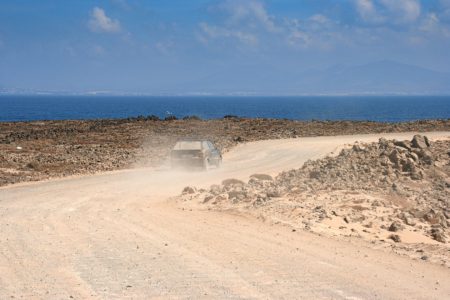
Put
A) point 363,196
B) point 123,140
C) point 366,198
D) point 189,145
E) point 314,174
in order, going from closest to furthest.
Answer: point 366,198 < point 363,196 < point 314,174 < point 189,145 < point 123,140

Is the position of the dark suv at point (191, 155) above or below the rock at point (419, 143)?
below

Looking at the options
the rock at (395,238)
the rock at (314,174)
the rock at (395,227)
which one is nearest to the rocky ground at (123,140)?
the rock at (314,174)

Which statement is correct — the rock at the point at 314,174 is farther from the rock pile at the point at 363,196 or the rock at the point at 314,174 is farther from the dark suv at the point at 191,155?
the dark suv at the point at 191,155

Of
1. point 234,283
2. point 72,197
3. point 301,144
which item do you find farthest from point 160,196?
point 301,144

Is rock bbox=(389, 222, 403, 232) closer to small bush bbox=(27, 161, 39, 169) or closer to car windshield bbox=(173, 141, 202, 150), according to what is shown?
car windshield bbox=(173, 141, 202, 150)

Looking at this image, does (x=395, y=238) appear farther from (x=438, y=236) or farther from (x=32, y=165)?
(x=32, y=165)

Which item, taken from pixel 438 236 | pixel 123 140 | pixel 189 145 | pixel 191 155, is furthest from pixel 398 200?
pixel 123 140

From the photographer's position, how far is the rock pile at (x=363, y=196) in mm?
10297

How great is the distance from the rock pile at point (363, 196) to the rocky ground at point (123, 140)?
32.5 ft

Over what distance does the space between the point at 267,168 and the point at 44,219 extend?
1292cm

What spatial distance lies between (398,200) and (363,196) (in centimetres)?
96

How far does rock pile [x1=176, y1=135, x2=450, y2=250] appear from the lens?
1030cm

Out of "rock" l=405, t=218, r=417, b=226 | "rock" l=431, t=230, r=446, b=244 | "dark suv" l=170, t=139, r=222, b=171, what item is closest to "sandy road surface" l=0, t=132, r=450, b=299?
"rock" l=431, t=230, r=446, b=244

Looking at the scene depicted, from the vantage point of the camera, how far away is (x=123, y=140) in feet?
117
